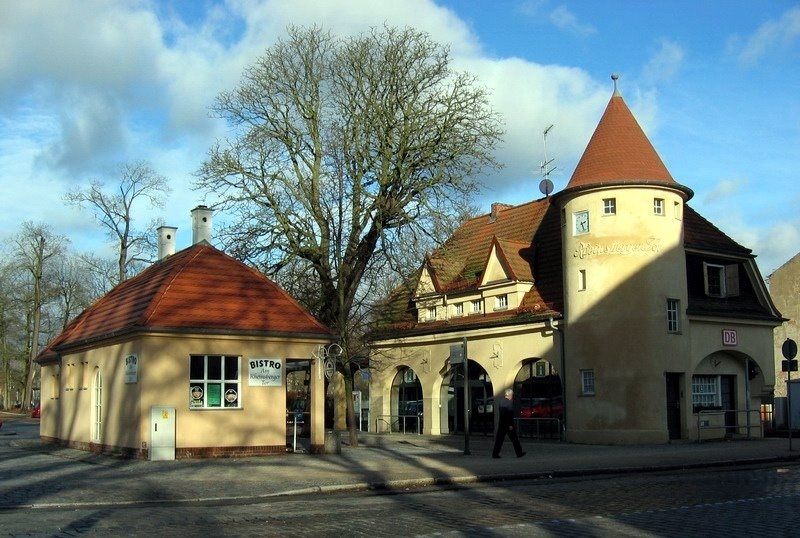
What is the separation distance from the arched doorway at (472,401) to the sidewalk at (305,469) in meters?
7.22

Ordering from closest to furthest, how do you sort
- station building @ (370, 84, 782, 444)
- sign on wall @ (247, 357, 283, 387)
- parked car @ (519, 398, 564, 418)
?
sign on wall @ (247, 357, 283, 387) → station building @ (370, 84, 782, 444) → parked car @ (519, 398, 564, 418)

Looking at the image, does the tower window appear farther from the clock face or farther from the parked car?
the parked car

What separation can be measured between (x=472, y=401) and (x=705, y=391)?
9.02 meters

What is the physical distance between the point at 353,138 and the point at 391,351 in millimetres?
12404

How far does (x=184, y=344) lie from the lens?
22.6 meters

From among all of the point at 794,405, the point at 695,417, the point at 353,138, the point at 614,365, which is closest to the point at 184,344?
the point at 353,138

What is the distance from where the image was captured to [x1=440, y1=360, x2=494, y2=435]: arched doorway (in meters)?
35.5

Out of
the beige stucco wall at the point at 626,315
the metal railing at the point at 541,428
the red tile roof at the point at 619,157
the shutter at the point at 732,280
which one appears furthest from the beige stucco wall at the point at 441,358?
the shutter at the point at 732,280

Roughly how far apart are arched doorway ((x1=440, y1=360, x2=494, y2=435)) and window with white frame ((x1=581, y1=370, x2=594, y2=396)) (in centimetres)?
491

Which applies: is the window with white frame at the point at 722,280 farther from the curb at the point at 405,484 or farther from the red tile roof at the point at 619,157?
the curb at the point at 405,484

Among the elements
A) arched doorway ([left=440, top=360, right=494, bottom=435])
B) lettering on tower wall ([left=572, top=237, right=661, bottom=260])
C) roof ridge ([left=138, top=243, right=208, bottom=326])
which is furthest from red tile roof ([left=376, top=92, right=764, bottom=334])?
roof ridge ([left=138, top=243, right=208, bottom=326])

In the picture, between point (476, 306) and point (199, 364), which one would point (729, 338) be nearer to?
point (476, 306)

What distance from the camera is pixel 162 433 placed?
21766 mm

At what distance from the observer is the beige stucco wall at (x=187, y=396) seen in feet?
73.0
